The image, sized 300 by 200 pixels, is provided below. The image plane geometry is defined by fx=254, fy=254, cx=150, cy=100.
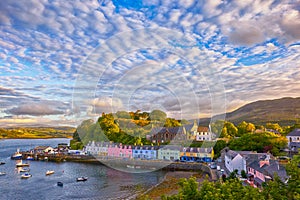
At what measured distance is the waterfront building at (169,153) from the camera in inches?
2078

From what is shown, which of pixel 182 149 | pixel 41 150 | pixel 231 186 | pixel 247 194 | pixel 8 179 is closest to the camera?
pixel 247 194

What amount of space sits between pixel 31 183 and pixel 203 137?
4266 centimetres

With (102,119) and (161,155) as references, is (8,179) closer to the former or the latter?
(161,155)

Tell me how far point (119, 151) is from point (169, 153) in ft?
42.8

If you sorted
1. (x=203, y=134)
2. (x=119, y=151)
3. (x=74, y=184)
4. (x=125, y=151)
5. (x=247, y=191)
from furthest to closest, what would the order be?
(x=203, y=134) < (x=119, y=151) < (x=125, y=151) < (x=74, y=184) < (x=247, y=191)

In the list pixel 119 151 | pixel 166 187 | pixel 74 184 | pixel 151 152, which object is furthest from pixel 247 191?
pixel 119 151

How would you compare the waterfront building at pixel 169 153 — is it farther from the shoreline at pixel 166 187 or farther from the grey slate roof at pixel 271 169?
the grey slate roof at pixel 271 169

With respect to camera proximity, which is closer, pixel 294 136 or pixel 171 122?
pixel 294 136

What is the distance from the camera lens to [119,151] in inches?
2366

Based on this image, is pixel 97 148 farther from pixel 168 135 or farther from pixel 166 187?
pixel 166 187

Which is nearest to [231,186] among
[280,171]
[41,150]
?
[280,171]

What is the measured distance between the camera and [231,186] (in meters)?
11.2

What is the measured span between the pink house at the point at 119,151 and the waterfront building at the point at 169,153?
24.5ft

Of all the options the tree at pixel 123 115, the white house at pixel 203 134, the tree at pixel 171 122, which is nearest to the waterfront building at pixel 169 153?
the white house at pixel 203 134
